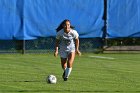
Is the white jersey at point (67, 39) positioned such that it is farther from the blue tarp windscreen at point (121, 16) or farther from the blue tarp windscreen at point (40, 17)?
the blue tarp windscreen at point (121, 16)

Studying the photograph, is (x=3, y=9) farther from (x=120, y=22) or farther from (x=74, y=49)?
(x=74, y=49)

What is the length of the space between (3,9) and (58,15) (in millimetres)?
2602

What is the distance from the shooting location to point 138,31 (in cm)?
2473

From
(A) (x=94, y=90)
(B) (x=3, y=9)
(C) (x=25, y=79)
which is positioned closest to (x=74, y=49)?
(C) (x=25, y=79)

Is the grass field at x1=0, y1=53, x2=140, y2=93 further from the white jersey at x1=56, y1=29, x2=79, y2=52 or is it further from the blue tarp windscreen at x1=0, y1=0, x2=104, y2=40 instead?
the blue tarp windscreen at x1=0, y1=0, x2=104, y2=40

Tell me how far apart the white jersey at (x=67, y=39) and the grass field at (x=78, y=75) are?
863mm

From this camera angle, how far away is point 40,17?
934 inches

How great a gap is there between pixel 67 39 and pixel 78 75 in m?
1.81

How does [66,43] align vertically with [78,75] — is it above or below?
above

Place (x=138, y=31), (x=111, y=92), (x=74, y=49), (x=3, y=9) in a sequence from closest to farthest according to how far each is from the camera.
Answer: (x=111, y=92) < (x=74, y=49) < (x=3, y=9) < (x=138, y=31)

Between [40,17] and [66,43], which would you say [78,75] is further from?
[40,17]

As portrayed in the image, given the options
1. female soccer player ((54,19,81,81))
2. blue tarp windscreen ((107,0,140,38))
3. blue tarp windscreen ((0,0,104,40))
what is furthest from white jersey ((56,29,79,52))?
blue tarp windscreen ((107,0,140,38))

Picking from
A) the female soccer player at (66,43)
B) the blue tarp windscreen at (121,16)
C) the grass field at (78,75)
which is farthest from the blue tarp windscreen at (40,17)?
the female soccer player at (66,43)

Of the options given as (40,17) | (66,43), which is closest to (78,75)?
(66,43)
